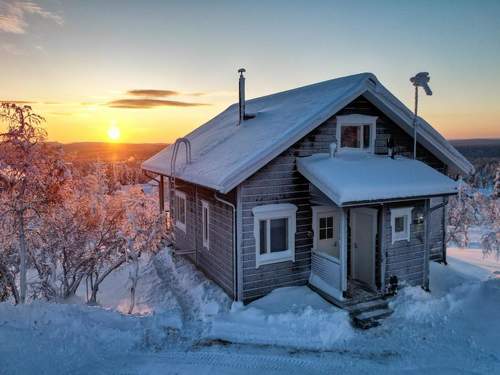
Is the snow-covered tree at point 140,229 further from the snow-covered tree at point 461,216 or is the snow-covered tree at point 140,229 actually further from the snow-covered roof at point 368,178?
the snow-covered tree at point 461,216

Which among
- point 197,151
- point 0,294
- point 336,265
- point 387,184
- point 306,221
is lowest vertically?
point 0,294

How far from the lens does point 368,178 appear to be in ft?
33.6

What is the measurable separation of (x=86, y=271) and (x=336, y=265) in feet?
26.0

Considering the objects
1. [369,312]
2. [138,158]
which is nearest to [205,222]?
[369,312]

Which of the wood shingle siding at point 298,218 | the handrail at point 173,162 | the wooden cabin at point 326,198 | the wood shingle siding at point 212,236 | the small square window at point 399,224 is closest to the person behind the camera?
the wooden cabin at point 326,198

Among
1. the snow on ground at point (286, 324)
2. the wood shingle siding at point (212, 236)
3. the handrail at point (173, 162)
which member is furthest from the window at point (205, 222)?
the snow on ground at point (286, 324)

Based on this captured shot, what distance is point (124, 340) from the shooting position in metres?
8.22

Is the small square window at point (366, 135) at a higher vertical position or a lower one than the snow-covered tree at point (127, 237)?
higher

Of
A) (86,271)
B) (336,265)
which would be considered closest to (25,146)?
(86,271)

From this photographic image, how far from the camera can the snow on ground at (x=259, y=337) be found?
7402 mm

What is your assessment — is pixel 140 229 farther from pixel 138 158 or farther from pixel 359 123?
pixel 138 158

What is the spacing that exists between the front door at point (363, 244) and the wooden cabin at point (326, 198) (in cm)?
3

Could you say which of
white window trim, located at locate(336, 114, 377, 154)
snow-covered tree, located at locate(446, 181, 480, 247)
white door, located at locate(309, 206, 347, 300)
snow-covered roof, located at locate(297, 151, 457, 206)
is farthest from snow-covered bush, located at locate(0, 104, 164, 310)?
snow-covered tree, located at locate(446, 181, 480, 247)

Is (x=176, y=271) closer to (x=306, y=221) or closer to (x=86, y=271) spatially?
(x=86, y=271)
